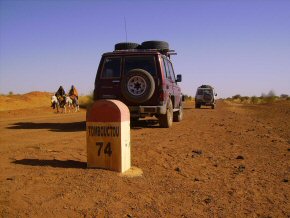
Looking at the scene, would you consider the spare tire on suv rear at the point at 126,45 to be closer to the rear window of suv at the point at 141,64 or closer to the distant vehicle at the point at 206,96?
the rear window of suv at the point at 141,64

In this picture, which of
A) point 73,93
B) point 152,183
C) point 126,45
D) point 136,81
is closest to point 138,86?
point 136,81

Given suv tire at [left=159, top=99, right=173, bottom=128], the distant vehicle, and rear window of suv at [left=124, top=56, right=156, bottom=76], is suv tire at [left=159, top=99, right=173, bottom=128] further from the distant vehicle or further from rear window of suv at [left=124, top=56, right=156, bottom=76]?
the distant vehicle

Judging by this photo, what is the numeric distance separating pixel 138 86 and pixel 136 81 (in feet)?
0.54

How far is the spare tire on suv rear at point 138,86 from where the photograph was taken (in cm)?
1138

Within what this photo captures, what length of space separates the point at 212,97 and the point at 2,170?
29.0 metres

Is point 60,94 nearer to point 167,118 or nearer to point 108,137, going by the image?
point 167,118

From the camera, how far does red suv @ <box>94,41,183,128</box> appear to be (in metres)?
11.5

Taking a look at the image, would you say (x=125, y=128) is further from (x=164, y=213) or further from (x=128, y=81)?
(x=128, y=81)

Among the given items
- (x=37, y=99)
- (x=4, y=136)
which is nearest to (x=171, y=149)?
(x=4, y=136)

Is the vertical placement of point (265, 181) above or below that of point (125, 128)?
below

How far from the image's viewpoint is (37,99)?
148 ft

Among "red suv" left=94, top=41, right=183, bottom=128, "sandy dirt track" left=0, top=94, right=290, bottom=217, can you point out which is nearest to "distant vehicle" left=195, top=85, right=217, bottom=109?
"red suv" left=94, top=41, right=183, bottom=128

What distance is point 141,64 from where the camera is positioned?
1202 centimetres

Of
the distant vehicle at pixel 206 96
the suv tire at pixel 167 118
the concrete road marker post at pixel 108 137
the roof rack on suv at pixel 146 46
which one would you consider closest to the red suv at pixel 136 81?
the suv tire at pixel 167 118
